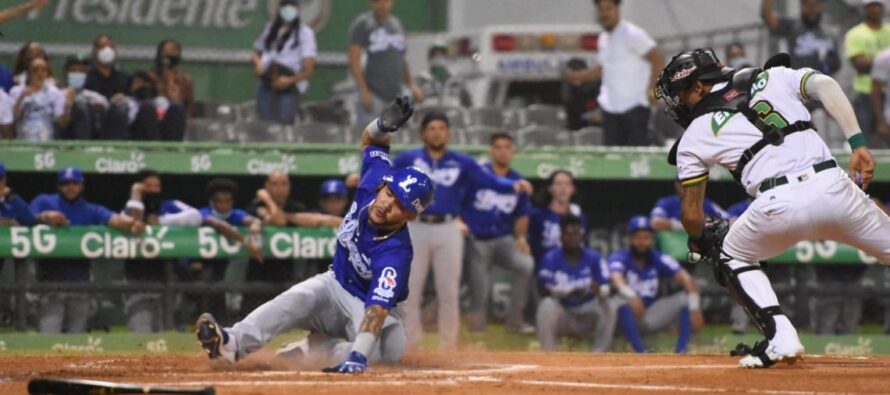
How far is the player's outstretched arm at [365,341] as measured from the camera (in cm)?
734

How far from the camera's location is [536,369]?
26.5 feet

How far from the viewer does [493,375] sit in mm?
7617

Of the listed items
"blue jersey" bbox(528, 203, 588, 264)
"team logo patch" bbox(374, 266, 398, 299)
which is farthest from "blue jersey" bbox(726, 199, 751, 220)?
"team logo patch" bbox(374, 266, 398, 299)

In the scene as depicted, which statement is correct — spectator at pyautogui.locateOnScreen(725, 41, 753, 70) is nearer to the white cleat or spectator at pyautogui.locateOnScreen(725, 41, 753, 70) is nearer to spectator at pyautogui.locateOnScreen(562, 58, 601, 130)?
spectator at pyautogui.locateOnScreen(562, 58, 601, 130)

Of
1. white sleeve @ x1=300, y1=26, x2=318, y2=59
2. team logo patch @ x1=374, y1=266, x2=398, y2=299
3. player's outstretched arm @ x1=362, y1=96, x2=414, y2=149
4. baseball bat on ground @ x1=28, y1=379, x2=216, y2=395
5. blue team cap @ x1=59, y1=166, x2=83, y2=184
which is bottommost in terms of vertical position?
baseball bat on ground @ x1=28, y1=379, x2=216, y2=395

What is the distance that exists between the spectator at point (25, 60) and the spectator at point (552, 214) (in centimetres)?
405

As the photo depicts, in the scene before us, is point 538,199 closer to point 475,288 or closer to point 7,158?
point 475,288

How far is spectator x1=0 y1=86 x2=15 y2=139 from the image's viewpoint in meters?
12.3

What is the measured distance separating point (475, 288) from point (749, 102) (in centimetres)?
535

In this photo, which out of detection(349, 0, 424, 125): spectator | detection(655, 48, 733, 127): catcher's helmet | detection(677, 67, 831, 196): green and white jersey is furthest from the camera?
detection(349, 0, 424, 125): spectator

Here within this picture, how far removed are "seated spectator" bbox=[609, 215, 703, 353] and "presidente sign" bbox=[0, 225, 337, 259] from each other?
240 centimetres

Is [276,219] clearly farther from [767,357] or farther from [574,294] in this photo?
[767,357]

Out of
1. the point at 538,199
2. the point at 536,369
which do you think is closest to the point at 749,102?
→ the point at 536,369

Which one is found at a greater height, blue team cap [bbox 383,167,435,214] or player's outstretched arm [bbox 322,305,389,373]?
blue team cap [bbox 383,167,435,214]
